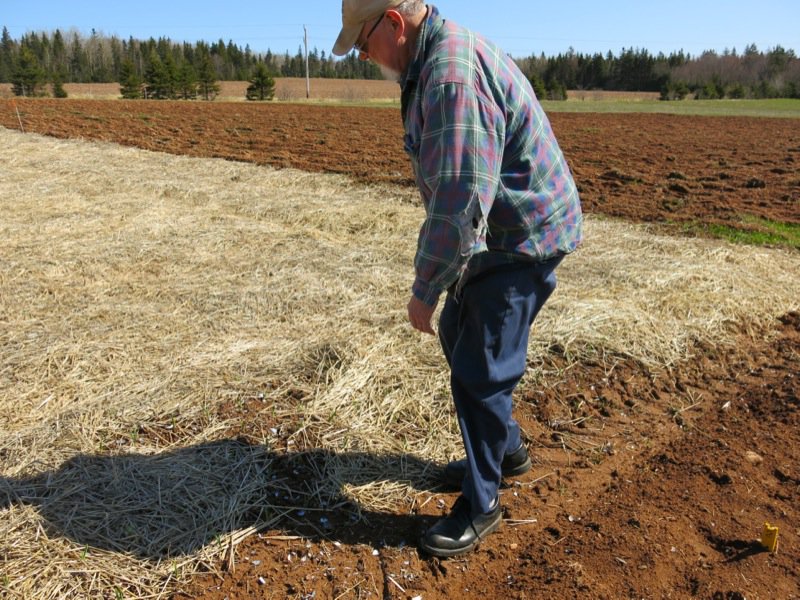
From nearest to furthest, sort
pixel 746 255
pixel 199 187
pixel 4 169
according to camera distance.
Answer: pixel 746 255 → pixel 199 187 → pixel 4 169

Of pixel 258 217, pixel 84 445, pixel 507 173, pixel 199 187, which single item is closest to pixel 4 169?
pixel 199 187

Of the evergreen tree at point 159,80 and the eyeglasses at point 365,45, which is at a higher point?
the evergreen tree at point 159,80

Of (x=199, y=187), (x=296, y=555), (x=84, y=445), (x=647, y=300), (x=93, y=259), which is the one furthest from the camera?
(x=199, y=187)

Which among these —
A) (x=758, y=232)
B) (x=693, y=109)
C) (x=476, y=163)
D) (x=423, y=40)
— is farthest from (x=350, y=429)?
(x=693, y=109)

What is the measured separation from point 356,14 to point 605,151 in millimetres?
14291

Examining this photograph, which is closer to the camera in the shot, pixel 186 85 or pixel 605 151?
pixel 605 151

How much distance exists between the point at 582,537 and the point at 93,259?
4.77 m

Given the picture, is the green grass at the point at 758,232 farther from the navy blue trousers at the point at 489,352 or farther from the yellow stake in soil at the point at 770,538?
the navy blue trousers at the point at 489,352

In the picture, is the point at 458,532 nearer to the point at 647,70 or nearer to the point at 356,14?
the point at 356,14

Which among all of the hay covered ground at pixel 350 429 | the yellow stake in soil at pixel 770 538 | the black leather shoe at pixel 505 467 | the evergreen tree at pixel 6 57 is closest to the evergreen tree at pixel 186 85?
the evergreen tree at pixel 6 57

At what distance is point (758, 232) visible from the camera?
7090 millimetres

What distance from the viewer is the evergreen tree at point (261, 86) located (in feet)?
167

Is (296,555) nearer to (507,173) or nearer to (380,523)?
(380,523)

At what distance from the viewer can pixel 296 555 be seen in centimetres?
243
